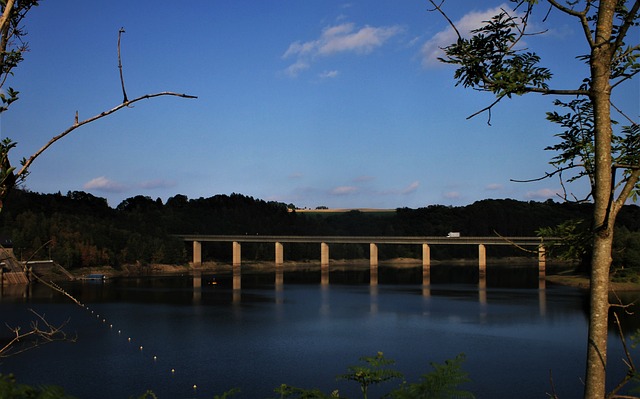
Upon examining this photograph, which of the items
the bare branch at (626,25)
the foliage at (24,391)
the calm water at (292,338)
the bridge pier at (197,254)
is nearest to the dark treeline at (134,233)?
the bridge pier at (197,254)

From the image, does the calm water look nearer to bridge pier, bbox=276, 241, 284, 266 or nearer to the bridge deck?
the bridge deck

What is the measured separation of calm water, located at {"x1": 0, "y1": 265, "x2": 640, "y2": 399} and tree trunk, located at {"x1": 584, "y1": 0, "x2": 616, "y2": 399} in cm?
805

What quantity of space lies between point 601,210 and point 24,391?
6.38 metres

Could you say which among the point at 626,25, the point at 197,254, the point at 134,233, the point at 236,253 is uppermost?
the point at 626,25

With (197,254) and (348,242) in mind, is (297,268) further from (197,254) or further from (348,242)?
(197,254)

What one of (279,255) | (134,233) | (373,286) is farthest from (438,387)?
(279,255)

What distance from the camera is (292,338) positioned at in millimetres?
50375

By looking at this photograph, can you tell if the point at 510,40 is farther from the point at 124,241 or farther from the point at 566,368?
the point at 124,241

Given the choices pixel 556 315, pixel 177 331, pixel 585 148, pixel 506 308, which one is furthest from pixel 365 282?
pixel 585 148

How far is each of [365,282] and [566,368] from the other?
74264mm

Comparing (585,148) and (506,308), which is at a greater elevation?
(585,148)

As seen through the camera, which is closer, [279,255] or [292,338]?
[292,338]

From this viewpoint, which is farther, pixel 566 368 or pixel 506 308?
pixel 506 308

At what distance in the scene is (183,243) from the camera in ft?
493
